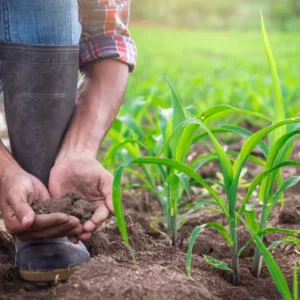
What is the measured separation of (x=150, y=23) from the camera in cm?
2161

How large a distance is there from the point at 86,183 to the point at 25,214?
236mm

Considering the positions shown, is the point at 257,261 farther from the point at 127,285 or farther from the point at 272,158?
the point at 127,285

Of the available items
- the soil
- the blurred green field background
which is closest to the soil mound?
the soil

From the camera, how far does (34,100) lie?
174 centimetres

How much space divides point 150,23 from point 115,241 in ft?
67.1

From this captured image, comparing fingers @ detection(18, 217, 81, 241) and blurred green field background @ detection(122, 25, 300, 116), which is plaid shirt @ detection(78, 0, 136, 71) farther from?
fingers @ detection(18, 217, 81, 241)

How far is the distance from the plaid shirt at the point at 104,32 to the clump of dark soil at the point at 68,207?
607 mm

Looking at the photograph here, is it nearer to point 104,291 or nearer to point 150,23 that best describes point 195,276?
point 104,291

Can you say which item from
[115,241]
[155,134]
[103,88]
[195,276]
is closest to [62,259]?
[115,241]

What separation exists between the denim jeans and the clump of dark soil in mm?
504

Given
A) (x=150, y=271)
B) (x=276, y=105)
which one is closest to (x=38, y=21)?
(x=276, y=105)

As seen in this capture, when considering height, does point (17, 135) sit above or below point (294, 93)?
above

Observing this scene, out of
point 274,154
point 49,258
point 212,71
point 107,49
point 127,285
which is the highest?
point 107,49

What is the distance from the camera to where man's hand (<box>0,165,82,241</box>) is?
140cm
